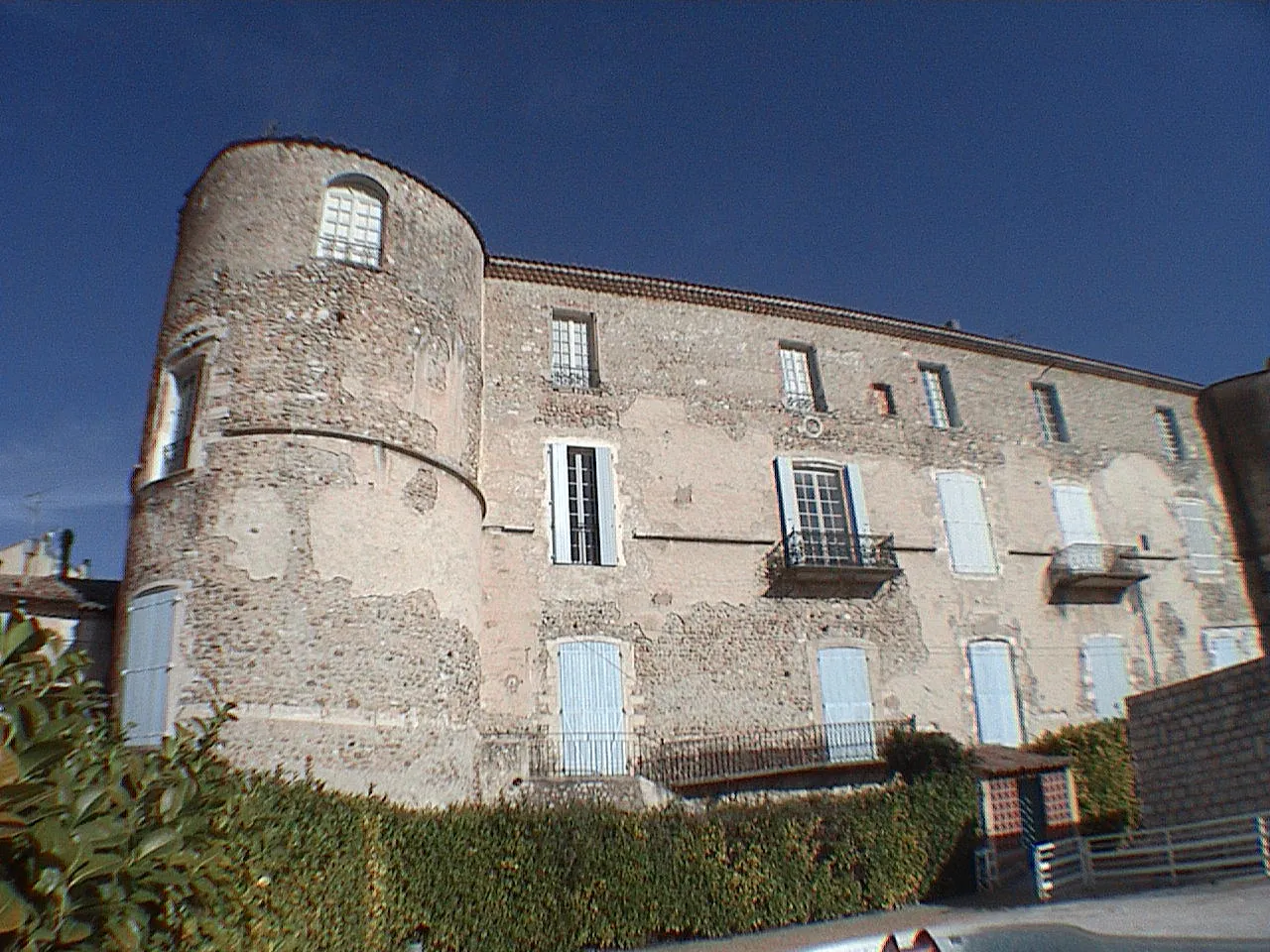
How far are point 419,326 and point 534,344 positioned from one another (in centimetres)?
307

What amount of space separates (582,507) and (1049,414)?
39.3ft

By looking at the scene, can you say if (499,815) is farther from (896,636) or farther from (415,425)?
(896,636)

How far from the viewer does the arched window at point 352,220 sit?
14062mm

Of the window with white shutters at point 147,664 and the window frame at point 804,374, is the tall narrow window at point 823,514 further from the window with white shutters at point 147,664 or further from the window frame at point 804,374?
the window with white shutters at point 147,664

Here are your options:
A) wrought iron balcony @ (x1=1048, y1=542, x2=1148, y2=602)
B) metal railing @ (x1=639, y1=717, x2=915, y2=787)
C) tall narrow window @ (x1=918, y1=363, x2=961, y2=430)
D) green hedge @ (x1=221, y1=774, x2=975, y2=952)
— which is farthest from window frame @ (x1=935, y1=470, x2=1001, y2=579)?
green hedge @ (x1=221, y1=774, x2=975, y2=952)

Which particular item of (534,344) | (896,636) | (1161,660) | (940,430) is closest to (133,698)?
(534,344)

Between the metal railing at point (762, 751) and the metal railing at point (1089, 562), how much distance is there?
5.36 m

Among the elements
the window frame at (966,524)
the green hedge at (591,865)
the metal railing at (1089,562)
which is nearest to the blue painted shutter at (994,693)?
the window frame at (966,524)

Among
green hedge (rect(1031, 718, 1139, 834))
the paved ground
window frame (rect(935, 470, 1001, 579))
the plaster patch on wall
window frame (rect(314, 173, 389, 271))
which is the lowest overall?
the paved ground

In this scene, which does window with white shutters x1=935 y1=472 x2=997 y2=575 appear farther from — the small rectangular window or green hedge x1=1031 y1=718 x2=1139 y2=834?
green hedge x1=1031 y1=718 x2=1139 y2=834

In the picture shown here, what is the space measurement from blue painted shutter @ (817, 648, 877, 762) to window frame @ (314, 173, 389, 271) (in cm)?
1000

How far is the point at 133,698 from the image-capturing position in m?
11.5

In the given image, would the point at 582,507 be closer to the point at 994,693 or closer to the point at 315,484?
the point at 315,484

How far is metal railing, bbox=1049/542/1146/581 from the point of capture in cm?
1870
